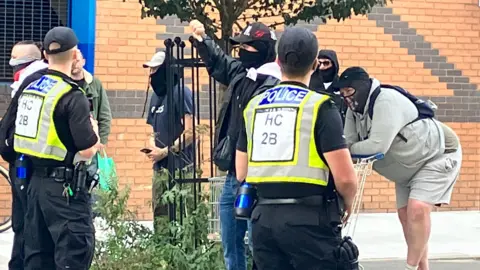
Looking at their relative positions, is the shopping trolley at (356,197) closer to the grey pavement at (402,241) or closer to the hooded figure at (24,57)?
the grey pavement at (402,241)

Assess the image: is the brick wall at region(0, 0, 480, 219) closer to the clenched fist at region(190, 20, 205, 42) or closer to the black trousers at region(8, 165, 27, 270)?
the black trousers at region(8, 165, 27, 270)

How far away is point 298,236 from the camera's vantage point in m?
4.17

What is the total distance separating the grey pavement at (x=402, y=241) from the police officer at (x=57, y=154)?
83.3 inches

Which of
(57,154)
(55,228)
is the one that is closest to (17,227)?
(55,228)

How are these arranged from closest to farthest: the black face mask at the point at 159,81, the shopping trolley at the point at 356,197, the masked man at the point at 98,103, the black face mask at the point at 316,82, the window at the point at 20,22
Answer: the black face mask at the point at 316,82, the shopping trolley at the point at 356,197, the black face mask at the point at 159,81, the masked man at the point at 98,103, the window at the point at 20,22

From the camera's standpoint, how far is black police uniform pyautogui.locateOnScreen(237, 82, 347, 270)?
4184 mm

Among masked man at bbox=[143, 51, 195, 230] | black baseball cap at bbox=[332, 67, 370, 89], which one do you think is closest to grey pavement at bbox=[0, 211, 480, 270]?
masked man at bbox=[143, 51, 195, 230]

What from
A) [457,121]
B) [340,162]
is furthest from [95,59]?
[340,162]

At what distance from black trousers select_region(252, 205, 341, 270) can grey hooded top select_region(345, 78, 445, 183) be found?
1.90 m

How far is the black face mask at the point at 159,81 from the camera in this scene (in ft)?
23.8

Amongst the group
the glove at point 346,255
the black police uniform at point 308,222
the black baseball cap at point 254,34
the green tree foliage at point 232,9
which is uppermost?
the green tree foliage at point 232,9

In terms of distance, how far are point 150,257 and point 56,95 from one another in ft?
5.96

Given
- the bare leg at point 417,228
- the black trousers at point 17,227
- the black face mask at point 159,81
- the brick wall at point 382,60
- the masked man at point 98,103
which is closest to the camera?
the black trousers at point 17,227

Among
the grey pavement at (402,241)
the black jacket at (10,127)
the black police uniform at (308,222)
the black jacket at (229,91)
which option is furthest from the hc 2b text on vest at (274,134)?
the grey pavement at (402,241)
